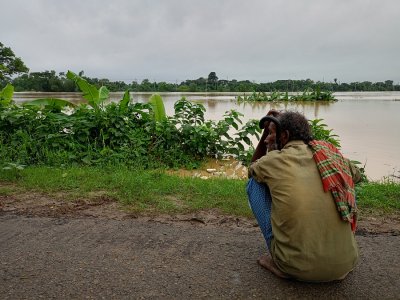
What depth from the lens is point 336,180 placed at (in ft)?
7.17

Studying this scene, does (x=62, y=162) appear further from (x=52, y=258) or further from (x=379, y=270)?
(x=379, y=270)

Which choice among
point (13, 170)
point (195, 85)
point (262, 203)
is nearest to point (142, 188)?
point (13, 170)

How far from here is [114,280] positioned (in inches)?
96.8

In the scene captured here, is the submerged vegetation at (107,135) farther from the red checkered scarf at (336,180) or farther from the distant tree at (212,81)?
the distant tree at (212,81)

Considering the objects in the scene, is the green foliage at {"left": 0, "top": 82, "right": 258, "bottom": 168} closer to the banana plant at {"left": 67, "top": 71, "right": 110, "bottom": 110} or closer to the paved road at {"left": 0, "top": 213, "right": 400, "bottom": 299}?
the banana plant at {"left": 67, "top": 71, "right": 110, "bottom": 110}

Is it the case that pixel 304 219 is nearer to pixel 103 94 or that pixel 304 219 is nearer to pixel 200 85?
pixel 103 94

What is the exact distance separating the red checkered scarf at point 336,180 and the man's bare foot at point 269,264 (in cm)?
59

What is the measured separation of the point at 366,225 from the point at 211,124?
3920 mm

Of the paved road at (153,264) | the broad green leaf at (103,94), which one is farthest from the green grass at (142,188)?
the broad green leaf at (103,94)

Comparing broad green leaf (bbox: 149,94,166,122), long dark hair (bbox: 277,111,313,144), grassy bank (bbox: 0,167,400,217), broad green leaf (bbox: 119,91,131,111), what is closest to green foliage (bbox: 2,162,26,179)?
grassy bank (bbox: 0,167,400,217)

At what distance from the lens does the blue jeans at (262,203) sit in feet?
8.10

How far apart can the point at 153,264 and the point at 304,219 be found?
1168mm

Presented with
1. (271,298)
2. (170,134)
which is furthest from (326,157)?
(170,134)

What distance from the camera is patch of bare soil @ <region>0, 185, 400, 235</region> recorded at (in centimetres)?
349
